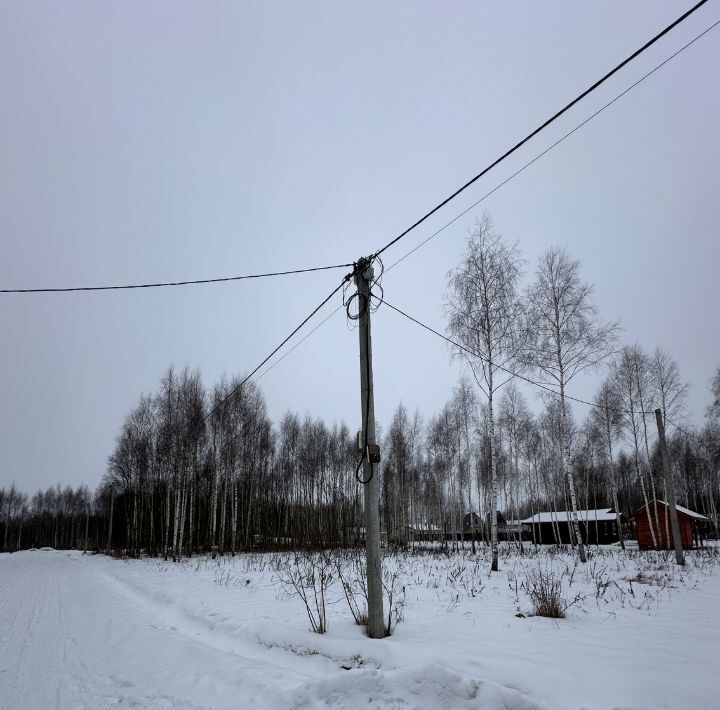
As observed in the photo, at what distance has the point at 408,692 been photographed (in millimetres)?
4086

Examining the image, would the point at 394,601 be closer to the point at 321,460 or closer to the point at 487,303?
the point at 487,303

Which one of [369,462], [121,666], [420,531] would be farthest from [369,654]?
[420,531]

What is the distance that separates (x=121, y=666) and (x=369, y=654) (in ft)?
9.62

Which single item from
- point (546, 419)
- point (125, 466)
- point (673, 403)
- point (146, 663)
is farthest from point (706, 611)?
point (125, 466)

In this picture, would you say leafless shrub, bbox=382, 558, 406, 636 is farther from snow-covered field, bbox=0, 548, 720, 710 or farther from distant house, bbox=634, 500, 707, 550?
distant house, bbox=634, 500, 707, 550

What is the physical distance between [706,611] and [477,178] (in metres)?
8.30

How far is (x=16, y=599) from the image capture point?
11.6 meters

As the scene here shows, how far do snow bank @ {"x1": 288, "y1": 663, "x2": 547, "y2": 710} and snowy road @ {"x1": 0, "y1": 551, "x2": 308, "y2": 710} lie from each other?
20.2 inches

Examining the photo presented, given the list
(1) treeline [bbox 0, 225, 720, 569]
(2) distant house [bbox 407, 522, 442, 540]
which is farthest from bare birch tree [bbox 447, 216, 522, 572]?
(2) distant house [bbox 407, 522, 442, 540]

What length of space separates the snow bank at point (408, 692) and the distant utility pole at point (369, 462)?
1.67m

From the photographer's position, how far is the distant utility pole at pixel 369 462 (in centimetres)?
612

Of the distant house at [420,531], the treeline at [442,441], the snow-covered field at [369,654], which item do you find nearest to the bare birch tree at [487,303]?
the treeline at [442,441]

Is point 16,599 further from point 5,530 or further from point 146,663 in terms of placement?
point 5,530

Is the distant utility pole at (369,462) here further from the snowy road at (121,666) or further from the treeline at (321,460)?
the treeline at (321,460)
